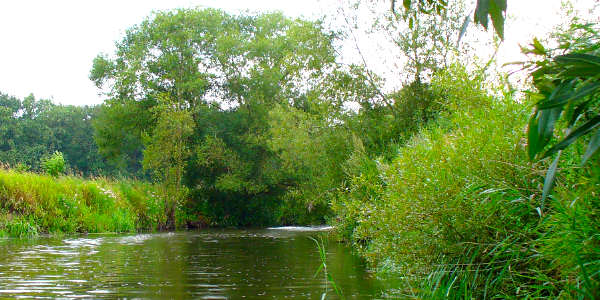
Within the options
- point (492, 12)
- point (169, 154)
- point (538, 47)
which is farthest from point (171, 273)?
point (169, 154)

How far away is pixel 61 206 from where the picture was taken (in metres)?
19.1

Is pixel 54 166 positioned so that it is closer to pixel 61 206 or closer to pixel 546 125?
pixel 61 206

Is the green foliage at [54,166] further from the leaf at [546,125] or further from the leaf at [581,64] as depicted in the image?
the leaf at [581,64]

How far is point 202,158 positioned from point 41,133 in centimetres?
3129

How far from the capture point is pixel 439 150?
24.1 feet

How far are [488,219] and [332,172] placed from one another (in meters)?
12.8

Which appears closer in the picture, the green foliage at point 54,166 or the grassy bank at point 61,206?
the grassy bank at point 61,206

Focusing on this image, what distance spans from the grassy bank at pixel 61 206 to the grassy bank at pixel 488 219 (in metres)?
13.8

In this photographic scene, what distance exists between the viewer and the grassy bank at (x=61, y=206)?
17734mm

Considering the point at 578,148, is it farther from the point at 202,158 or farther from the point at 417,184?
the point at 202,158

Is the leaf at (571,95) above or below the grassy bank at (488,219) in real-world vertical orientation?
above

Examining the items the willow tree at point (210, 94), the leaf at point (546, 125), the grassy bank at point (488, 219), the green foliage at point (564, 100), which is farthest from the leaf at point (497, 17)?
the willow tree at point (210, 94)

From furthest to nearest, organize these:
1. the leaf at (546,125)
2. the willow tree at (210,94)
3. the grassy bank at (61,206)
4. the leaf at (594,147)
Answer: the willow tree at (210,94) < the grassy bank at (61,206) < the leaf at (546,125) < the leaf at (594,147)

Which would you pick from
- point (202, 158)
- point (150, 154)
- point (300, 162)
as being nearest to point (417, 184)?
point (300, 162)
